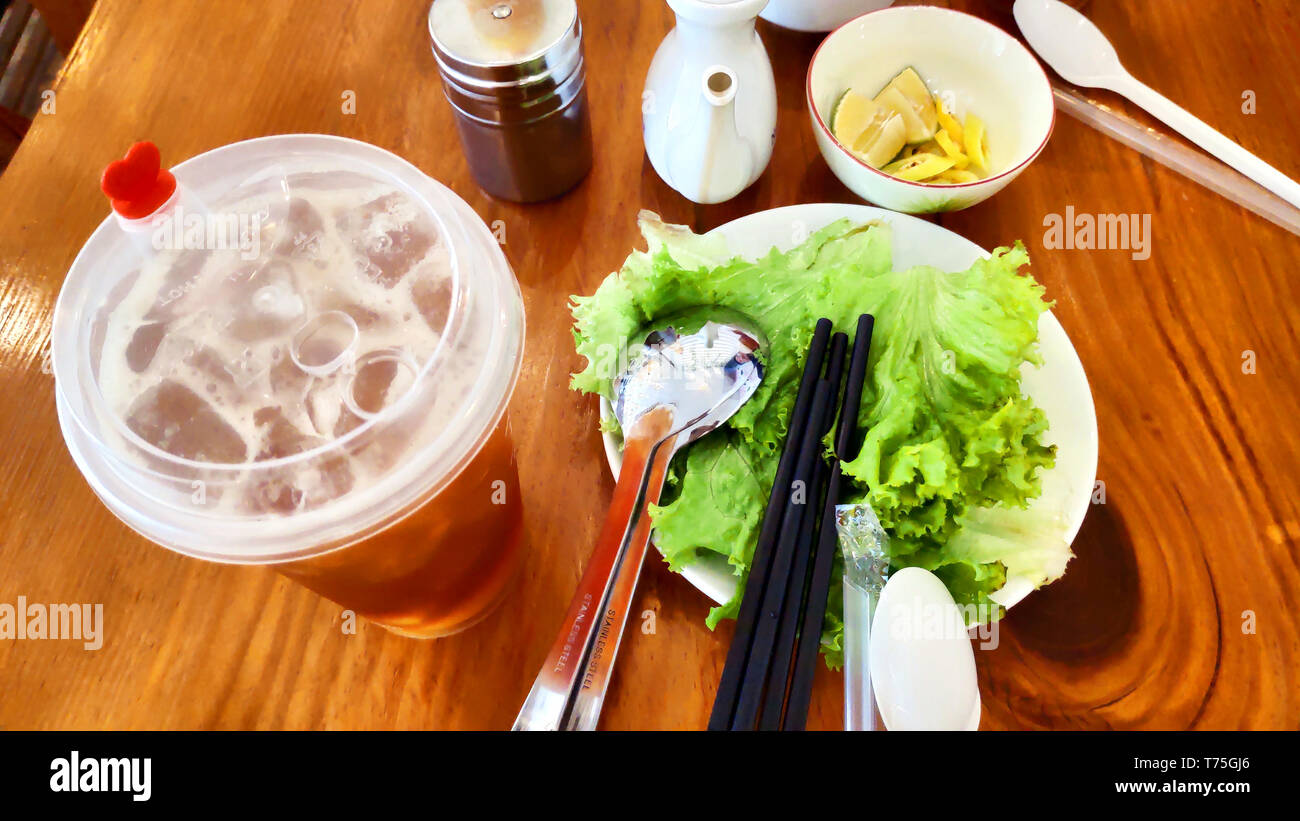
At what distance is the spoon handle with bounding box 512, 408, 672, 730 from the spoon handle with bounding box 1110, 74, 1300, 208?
104cm

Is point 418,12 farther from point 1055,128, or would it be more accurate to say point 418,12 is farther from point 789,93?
point 1055,128

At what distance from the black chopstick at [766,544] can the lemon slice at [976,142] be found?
51 centimetres

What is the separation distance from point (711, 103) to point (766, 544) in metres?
0.59

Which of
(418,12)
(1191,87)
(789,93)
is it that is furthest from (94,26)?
(1191,87)

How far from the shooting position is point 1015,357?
0.93 m

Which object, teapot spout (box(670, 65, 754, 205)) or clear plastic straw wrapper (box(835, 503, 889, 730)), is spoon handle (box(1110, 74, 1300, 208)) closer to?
teapot spout (box(670, 65, 754, 205))

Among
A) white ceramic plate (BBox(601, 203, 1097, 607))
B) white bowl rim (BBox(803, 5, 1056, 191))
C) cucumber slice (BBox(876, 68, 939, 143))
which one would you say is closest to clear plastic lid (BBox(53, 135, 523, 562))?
white ceramic plate (BBox(601, 203, 1097, 607))

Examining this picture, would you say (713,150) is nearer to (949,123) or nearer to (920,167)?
(920,167)

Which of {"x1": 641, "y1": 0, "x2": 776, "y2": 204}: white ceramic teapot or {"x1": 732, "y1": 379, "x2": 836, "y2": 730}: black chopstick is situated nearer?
{"x1": 732, "y1": 379, "x2": 836, "y2": 730}: black chopstick

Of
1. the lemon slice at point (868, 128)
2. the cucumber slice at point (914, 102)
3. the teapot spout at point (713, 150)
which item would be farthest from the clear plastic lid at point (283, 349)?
the cucumber slice at point (914, 102)

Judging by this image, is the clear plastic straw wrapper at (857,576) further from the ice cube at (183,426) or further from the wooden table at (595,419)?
the ice cube at (183,426)

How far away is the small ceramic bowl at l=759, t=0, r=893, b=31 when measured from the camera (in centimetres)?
134

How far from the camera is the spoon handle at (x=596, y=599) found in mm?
736
